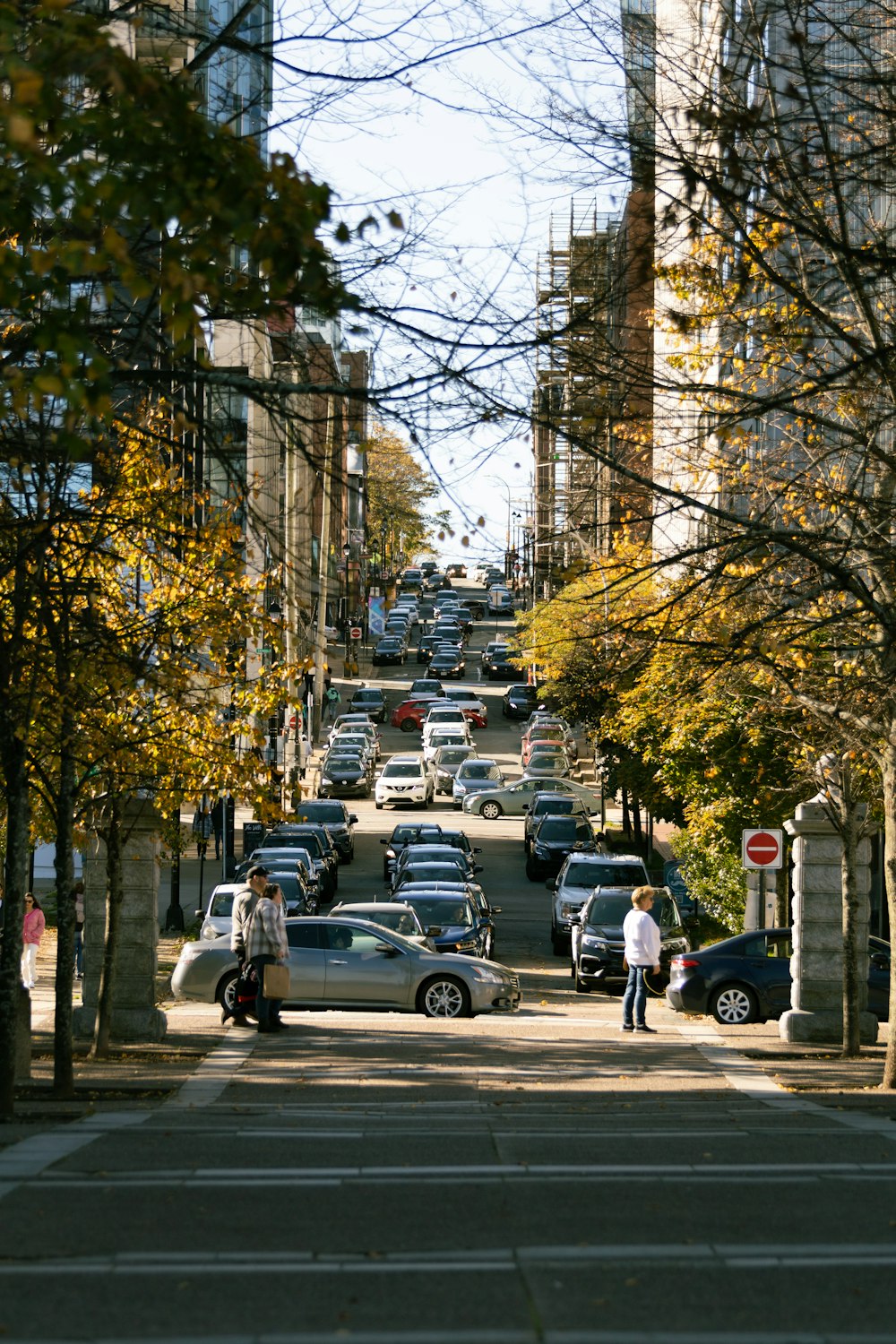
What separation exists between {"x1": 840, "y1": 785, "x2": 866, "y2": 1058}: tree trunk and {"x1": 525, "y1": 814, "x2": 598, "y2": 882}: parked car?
21856 mm

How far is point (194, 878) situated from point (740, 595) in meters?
29.1

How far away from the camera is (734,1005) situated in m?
21.9

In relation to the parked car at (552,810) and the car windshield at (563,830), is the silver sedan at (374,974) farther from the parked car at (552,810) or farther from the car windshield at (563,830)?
the parked car at (552,810)

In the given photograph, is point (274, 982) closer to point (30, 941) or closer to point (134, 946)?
point (134, 946)

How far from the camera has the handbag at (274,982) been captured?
57.1ft

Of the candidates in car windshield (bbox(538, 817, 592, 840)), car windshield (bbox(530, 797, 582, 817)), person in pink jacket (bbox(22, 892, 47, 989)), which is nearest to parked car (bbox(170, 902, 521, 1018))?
person in pink jacket (bbox(22, 892, 47, 989))

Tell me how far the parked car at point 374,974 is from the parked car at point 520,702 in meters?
56.7

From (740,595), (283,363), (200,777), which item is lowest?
(200,777)

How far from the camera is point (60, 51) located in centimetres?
719

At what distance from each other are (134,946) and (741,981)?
7.81 meters

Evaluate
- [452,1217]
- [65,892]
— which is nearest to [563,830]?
[65,892]

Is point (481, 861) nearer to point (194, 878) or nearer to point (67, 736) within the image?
point (194, 878)

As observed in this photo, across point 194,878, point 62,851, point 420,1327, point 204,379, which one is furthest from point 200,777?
point 194,878

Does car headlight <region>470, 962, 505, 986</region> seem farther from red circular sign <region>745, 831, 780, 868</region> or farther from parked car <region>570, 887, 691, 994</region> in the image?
parked car <region>570, 887, 691, 994</region>
